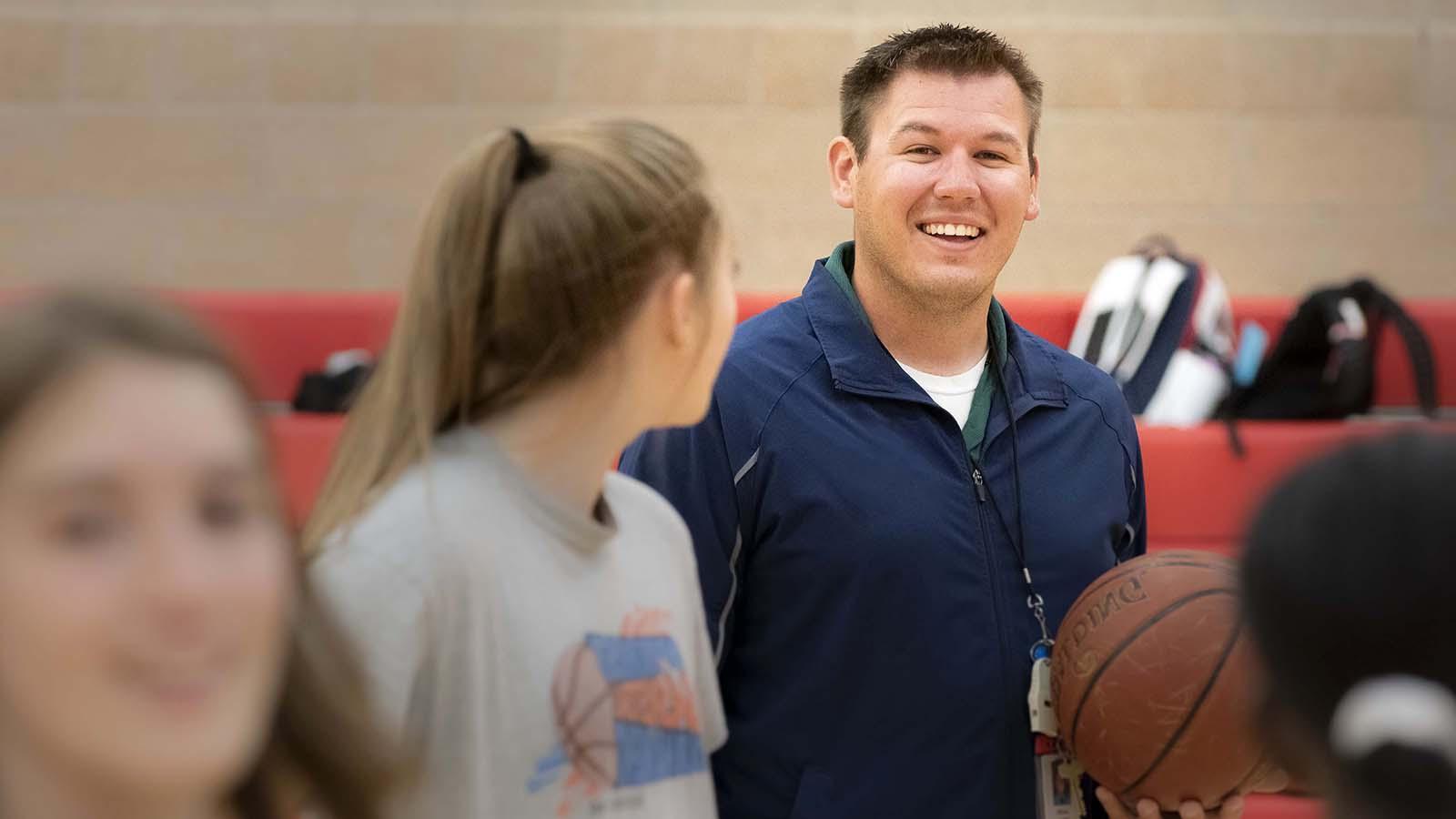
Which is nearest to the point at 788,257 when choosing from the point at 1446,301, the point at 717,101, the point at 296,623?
the point at 717,101

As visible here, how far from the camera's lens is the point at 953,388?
2.20 meters

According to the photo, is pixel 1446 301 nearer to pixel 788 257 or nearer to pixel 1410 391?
pixel 1410 391

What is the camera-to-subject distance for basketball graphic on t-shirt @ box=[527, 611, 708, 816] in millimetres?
1347

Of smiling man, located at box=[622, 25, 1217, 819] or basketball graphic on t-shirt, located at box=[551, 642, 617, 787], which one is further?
smiling man, located at box=[622, 25, 1217, 819]

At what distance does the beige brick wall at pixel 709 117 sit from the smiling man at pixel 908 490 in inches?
126

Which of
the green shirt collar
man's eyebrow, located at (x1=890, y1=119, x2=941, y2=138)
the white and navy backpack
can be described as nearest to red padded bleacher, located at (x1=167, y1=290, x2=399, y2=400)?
the white and navy backpack

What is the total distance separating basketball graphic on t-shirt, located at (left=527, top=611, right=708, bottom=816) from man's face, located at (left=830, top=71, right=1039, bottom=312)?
909mm

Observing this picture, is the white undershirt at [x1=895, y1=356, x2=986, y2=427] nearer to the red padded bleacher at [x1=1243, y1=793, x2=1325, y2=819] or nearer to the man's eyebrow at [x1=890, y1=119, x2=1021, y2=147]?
the man's eyebrow at [x1=890, y1=119, x2=1021, y2=147]

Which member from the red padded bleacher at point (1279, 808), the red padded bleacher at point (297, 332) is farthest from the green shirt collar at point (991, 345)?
the red padded bleacher at point (297, 332)

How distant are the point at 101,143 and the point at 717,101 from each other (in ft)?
7.47

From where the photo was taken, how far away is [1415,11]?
5340mm

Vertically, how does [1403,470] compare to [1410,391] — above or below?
above

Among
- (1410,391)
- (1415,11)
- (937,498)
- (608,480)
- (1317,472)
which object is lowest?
(1410,391)

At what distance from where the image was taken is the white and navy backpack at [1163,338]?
13.8 feet
